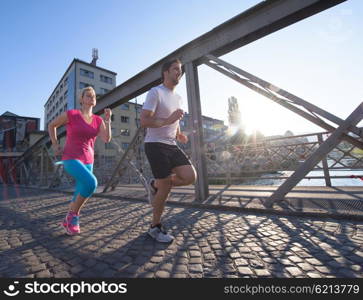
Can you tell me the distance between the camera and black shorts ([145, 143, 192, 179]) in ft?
6.53

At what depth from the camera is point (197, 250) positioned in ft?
5.56

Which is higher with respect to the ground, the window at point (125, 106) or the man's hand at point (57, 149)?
the window at point (125, 106)

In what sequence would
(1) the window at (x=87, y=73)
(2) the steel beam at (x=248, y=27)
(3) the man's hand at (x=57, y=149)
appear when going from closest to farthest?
(3) the man's hand at (x=57, y=149), (2) the steel beam at (x=248, y=27), (1) the window at (x=87, y=73)

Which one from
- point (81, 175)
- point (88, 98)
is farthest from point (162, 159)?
point (88, 98)

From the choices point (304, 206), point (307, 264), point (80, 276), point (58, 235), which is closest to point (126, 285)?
point (80, 276)

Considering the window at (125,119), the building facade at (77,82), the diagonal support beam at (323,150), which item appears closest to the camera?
the diagonal support beam at (323,150)

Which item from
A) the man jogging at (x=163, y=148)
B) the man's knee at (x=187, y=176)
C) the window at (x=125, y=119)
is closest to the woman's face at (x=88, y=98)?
the man jogging at (x=163, y=148)

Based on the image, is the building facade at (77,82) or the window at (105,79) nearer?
the building facade at (77,82)

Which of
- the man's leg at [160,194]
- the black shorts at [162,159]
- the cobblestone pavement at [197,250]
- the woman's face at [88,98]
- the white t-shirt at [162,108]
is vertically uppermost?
the woman's face at [88,98]

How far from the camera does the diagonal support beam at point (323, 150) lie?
8.29 ft

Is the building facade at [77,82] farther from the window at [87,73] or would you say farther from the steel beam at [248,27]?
the steel beam at [248,27]

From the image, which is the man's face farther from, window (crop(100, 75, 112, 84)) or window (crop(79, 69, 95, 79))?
window (crop(100, 75, 112, 84))

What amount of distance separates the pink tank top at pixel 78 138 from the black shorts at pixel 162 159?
0.89 meters

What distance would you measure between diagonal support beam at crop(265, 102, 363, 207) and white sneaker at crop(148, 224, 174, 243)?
5.94ft
